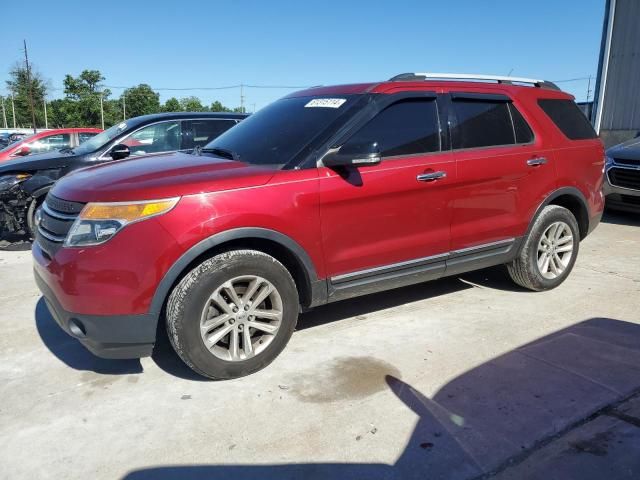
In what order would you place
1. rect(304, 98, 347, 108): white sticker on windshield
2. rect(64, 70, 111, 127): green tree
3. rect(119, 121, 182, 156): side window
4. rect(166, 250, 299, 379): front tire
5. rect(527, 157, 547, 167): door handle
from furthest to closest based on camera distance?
rect(64, 70, 111, 127): green tree → rect(119, 121, 182, 156): side window → rect(527, 157, 547, 167): door handle → rect(304, 98, 347, 108): white sticker on windshield → rect(166, 250, 299, 379): front tire

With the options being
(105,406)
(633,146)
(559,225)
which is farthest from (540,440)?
(633,146)

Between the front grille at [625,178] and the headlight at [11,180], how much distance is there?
8267 millimetres

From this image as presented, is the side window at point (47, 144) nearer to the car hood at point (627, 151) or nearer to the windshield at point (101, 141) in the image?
the windshield at point (101, 141)

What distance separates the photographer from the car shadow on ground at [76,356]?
11.2 ft

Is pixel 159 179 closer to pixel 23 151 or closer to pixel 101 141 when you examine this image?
pixel 101 141

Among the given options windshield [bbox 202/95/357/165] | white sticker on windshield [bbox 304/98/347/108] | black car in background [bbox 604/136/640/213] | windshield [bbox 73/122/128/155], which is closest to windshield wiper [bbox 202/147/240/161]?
windshield [bbox 202/95/357/165]

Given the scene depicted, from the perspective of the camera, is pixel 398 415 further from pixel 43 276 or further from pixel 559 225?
pixel 559 225


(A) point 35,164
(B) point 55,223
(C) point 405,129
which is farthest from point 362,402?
(A) point 35,164

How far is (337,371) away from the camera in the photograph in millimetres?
3322

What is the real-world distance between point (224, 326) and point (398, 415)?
113 cm

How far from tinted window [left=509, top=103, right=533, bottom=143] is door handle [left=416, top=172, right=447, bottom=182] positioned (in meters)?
0.99

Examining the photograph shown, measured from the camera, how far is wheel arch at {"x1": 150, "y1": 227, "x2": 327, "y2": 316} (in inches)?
115

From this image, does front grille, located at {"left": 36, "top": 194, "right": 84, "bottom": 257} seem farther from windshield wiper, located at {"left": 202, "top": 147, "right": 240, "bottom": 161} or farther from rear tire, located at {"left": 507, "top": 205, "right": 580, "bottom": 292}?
rear tire, located at {"left": 507, "top": 205, "right": 580, "bottom": 292}

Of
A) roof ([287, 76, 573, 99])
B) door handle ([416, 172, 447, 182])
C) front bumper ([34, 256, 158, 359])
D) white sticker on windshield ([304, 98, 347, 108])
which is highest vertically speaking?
roof ([287, 76, 573, 99])
